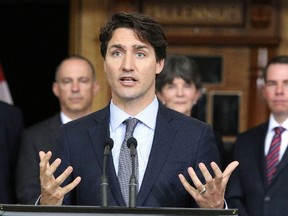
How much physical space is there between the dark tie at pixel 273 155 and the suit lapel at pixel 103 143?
2.10 metres

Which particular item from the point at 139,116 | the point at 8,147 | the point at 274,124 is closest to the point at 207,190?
the point at 139,116

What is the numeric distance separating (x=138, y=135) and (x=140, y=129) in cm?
3

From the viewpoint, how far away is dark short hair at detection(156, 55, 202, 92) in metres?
6.18

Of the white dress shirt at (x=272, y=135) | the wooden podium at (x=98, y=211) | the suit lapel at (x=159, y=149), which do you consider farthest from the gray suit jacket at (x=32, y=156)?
the wooden podium at (x=98, y=211)

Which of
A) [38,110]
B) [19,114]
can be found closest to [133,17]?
[19,114]

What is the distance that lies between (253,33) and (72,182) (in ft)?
13.8

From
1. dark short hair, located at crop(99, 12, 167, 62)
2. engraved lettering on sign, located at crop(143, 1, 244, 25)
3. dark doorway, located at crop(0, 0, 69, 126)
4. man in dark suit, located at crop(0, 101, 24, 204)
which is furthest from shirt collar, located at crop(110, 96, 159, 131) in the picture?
dark doorway, located at crop(0, 0, 69, 126)

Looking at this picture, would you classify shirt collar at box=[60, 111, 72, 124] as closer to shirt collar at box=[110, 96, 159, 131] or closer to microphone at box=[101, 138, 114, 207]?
shirt collar at box=[110, 96, 159, 131]

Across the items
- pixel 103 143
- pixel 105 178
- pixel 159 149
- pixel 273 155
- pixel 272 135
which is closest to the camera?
pixel 105 178

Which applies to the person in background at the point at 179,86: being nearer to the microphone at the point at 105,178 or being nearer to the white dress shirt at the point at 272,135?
the white dress shirt at the point at 272,135

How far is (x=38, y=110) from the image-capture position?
10.5 metres

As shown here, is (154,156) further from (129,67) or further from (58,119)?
(58,119)

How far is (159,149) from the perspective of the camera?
411cm

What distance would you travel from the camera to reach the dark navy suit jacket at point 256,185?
19.6 ft
